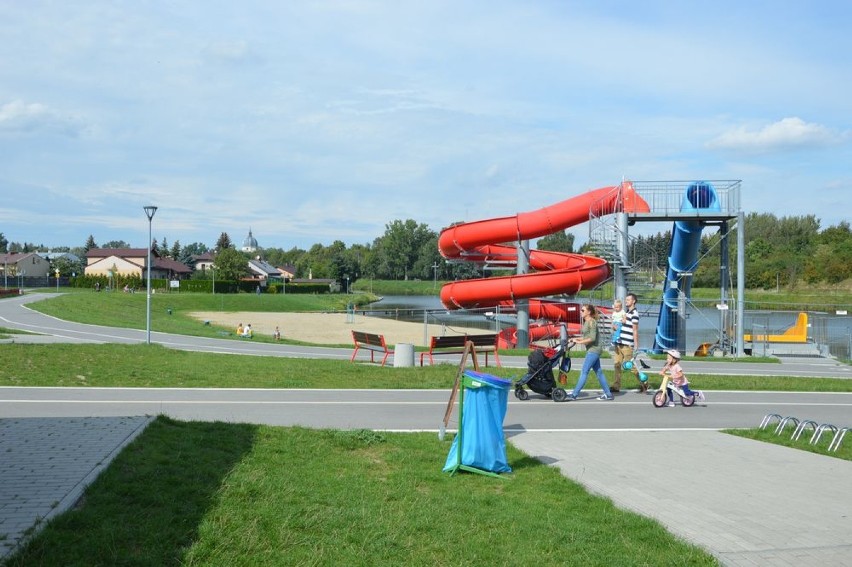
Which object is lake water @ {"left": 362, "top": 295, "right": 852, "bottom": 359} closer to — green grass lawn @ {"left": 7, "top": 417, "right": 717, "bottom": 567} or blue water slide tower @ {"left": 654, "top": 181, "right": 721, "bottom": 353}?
blue water slide tower @ {"left": 654, "top": 181, "right": 721, "bottom": 353}

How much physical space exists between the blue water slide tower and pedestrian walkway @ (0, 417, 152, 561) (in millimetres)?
22450

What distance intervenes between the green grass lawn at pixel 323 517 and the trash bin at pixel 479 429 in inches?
6.4

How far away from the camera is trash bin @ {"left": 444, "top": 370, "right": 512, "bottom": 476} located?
7.42 m

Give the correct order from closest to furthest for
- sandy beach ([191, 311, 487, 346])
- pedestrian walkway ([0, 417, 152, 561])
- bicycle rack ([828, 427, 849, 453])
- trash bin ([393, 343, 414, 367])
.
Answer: pedestrian walkway ([0, 417, 152, 561]) < bicycle rack ([828, 427, 849, 453]) < trash bin ([393, 343, 414, 367]) < sandy beach ([191, 311, 487, 346])

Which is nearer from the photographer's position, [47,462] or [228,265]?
[47,462]

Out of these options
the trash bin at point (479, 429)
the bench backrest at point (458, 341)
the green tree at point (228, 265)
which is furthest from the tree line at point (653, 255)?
the trash bin at point (479, 429)

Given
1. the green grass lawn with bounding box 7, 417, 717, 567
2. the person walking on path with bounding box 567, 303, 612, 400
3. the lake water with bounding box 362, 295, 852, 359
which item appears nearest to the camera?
the green grass lawn with bounding box 7, 417, 717, 567

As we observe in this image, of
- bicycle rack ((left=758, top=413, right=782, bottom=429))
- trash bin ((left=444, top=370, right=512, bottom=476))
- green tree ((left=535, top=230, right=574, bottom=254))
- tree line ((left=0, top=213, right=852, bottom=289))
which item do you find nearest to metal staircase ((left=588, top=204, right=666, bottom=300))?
tree line ((left=0, top=213, right=852, bottom=289))

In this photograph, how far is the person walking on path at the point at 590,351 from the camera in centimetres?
1301

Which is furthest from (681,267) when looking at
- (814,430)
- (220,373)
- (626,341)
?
(220,373)

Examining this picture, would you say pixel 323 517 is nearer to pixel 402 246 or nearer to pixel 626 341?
pixel 626 341

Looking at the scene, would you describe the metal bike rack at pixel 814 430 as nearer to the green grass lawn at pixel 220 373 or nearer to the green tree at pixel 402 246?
the green grass lawn at pixel 220 373

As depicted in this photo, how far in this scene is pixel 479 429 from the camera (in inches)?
295

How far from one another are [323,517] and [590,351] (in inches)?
329
